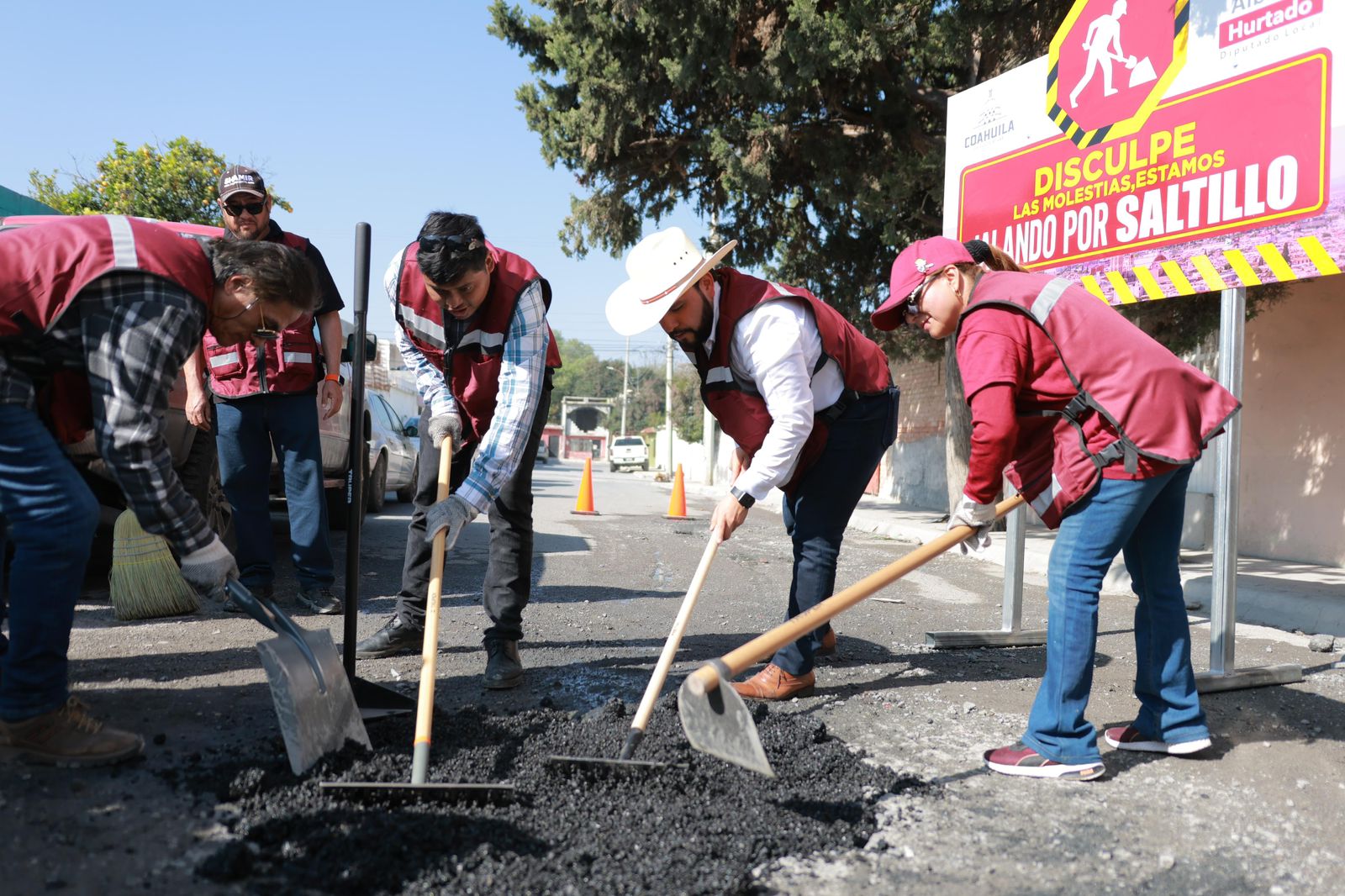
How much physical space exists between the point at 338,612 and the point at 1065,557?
3375 millimetres

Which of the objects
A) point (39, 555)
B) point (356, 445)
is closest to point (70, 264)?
point (39, 555)

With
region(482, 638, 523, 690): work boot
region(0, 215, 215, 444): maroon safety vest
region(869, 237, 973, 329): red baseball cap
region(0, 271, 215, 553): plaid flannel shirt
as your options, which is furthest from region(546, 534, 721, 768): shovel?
region(0, 215, 215, 444): maroon safety vest

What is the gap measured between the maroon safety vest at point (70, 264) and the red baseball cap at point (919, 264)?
76.0 inches

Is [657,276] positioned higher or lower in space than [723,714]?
higher

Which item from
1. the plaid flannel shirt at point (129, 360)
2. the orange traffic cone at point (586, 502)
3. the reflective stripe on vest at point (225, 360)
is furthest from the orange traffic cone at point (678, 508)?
the plaid flannel shirt at point (129, 360)

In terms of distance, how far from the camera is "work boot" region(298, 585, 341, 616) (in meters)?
4.71

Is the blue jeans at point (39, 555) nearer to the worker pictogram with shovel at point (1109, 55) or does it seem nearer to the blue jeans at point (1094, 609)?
the blue jeans at point (1094, 609)

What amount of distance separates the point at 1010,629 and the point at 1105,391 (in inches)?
92.5

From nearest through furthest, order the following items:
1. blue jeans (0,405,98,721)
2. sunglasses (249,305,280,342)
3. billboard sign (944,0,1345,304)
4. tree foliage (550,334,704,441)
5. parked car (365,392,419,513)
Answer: blue jeans (0,405,98,721) → sunglasses (249,305,280,342) → billboard sign (944,0,1345,304) → parked car (365,392,419,513) → tree foliage (550,334,704,441)

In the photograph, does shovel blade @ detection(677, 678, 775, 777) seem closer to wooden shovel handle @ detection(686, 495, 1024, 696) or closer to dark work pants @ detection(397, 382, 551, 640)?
wooden shovel handle @ detection(686, 495, 1024, 696)

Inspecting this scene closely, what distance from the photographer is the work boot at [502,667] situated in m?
3.55

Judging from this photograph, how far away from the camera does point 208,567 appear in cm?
262

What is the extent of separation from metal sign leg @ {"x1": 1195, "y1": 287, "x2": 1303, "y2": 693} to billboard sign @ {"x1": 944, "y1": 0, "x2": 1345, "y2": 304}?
7.6 inches

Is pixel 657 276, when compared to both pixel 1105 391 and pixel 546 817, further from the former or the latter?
pixel 546 817
